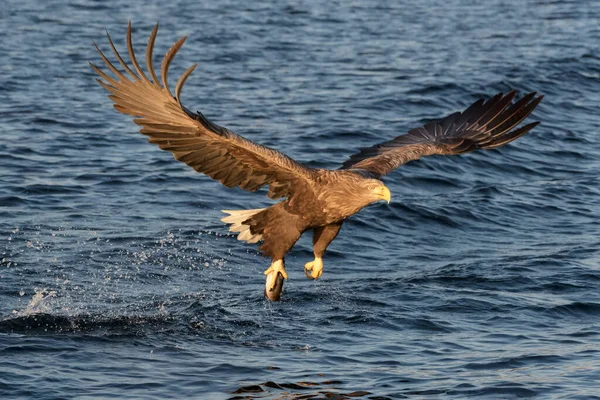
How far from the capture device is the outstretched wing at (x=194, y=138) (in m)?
7.05

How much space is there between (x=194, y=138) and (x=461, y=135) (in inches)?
119

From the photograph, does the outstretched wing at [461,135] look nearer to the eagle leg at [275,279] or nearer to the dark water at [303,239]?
the eagle leg at [275,279]

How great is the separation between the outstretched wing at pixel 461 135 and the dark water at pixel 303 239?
140cm

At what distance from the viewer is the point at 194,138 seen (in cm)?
730

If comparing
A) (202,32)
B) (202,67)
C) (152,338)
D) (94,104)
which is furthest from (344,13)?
(152,338)

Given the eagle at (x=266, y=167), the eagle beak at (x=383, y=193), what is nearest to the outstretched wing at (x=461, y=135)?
the eagle at (x=266, y=167)

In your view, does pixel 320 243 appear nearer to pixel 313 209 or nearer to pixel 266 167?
pixel 313 209

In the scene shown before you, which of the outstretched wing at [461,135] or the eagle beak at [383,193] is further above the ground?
the outstretched wing at [461,135]

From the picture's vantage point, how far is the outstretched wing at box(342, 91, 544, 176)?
8.69 m

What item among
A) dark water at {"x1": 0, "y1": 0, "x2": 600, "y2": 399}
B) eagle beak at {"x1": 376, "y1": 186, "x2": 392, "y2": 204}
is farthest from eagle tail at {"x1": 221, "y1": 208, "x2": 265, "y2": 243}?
Answer: eagle beak at {"x1": 376, "y1": 186, "x2": 392, "y2": 204}

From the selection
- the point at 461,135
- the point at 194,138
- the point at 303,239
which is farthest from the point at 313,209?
the point at 303,239

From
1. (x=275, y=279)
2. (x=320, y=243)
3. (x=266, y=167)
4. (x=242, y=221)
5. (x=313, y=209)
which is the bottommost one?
(x=275, y=279)

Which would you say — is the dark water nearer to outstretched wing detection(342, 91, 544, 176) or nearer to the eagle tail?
the eagle tail

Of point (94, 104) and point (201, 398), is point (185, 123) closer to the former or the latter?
point (201, 398)
